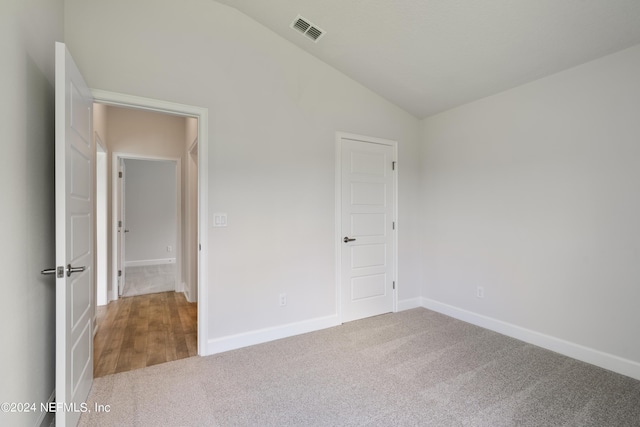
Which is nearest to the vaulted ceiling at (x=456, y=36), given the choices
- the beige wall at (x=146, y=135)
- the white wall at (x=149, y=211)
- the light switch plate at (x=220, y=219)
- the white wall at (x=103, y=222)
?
the light switch plate at (x=220, y=219)

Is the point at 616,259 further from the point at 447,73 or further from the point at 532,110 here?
the point at 447,73

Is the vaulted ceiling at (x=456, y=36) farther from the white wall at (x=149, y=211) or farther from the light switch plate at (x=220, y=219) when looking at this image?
the white wall at (x=149, y=211)

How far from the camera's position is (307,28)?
2.66 meters

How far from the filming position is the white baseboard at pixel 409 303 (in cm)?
374

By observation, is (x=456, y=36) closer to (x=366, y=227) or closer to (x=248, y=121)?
(x=248, y=121)

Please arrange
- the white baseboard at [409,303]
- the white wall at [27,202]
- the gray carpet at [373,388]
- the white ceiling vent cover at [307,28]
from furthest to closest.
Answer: the white baseboard at [409,303] < the white ceiling vent cover at [307,28] < the gray carpet at [373,388] < the white wall at [27,202]

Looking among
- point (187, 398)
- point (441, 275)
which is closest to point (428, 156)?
point (441, 275)

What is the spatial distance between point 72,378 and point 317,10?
3.05 meters

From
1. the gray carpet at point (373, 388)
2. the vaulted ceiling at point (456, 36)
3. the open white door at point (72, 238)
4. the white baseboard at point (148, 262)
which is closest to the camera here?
the open white door at point (72, 238)

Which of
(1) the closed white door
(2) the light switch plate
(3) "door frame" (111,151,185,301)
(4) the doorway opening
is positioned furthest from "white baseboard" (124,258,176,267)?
(1) the closed white door

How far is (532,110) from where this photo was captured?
2768 millimetres

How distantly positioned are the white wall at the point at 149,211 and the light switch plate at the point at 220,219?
4.59 meters

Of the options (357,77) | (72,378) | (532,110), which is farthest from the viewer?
(357,77)

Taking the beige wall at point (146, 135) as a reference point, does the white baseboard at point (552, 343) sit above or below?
below
